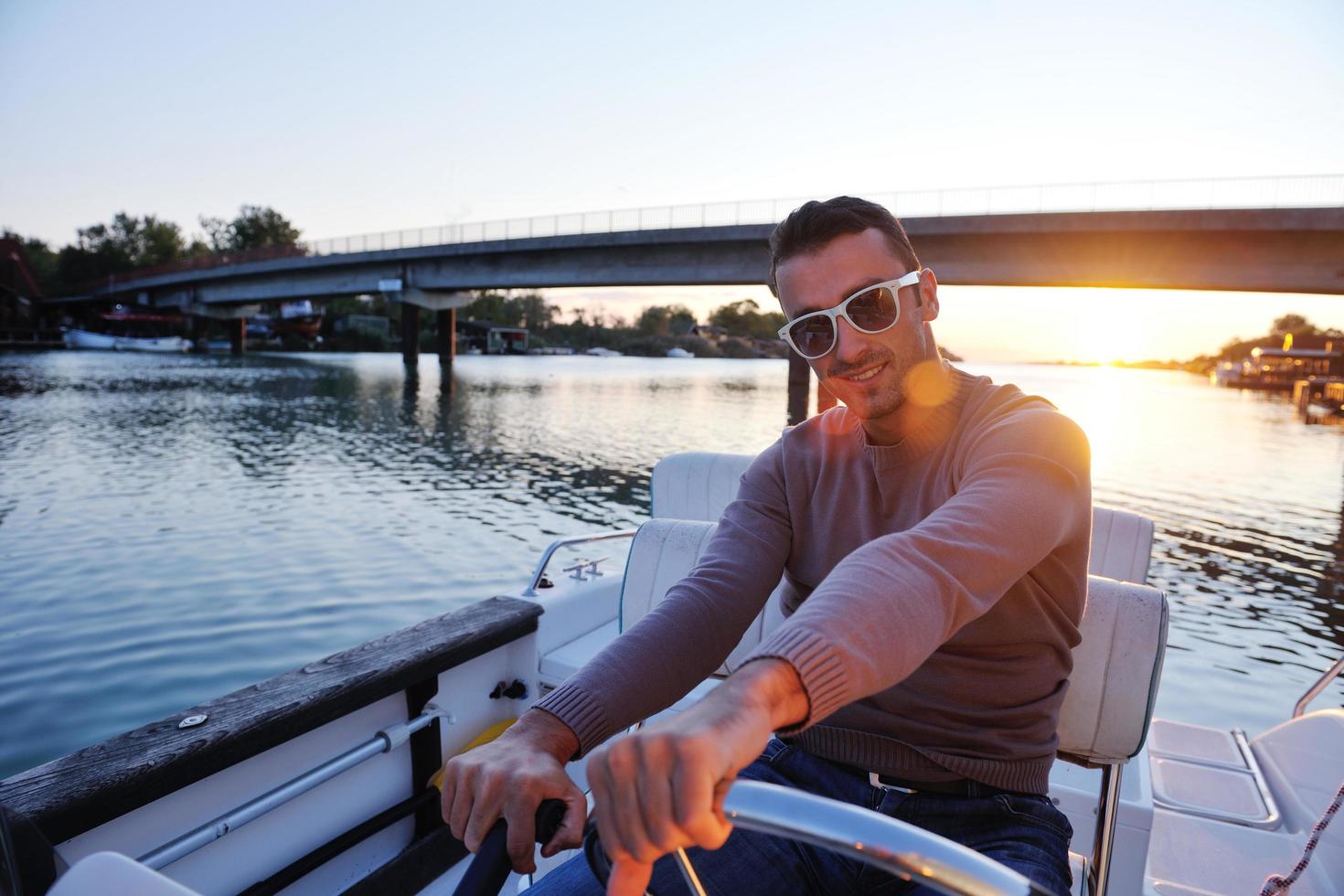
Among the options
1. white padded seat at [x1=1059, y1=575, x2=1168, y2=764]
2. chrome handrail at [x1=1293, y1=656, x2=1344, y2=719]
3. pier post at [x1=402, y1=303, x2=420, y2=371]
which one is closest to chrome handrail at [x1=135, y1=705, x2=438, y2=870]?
white padded seat at [x1=1059, y1=575, x2=1168, y2=764]

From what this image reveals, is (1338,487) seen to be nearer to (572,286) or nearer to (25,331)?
(572,286)

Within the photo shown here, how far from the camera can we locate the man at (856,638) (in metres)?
1.00

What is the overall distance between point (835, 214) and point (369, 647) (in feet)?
6.96

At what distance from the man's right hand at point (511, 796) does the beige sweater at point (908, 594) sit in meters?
0.16

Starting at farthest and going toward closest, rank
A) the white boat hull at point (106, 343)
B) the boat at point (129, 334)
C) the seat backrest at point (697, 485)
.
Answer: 1. the boat at point (129, 334)
2. the white boat hull at point (106, 343)
3. the seat backrest at point (697, 485)

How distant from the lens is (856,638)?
1.07 metres

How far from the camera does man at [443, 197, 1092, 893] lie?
3.28 feet

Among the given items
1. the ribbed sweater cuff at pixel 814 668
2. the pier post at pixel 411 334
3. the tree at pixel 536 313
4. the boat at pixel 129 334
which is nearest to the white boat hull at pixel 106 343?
the boat at pixel 129 334

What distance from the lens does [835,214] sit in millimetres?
1878

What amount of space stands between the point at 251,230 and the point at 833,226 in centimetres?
12403

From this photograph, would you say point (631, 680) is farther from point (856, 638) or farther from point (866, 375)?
point (866, 375)

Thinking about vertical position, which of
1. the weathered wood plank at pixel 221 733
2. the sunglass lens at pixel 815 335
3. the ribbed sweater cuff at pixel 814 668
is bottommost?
the weathered wood plank at pixel 221 733

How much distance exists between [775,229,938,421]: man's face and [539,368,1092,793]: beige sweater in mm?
127

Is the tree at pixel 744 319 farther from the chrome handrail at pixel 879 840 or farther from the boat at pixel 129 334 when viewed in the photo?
the chrome handrail at pixel 879 840
